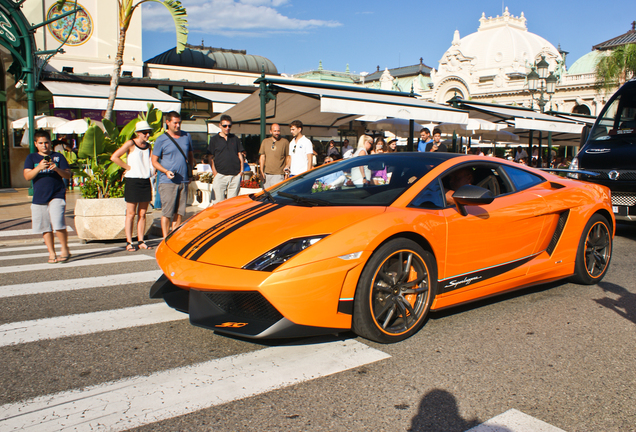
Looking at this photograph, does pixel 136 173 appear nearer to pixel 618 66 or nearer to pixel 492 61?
pixel 618 66

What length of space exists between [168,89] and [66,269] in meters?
16.8

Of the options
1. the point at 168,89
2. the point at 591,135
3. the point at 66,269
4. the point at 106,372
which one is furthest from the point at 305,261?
the point at 168,89

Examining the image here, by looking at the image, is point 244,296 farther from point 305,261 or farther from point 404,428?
point 404,428

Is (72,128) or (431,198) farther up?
(72,128)

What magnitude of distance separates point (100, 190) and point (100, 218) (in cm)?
71

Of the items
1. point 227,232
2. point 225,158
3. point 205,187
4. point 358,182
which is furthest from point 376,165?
point 205,187

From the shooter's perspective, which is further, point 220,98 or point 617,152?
point 220,98

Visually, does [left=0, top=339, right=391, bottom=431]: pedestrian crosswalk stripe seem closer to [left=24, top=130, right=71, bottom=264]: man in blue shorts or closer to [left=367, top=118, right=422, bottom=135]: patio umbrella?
Answer: [left=24, top=130, right=71, bottom=264]: man in blue shorts

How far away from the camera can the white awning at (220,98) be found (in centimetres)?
1826

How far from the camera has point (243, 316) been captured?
3.12m

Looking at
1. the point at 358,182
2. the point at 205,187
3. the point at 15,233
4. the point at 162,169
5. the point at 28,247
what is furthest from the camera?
the point at 205,187

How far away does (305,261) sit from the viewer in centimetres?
316

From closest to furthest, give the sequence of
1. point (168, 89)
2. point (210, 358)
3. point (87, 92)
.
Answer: point (210, 358) → point (87, 92) → point (168, 89)

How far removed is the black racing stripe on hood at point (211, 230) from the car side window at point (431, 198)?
124 cm
